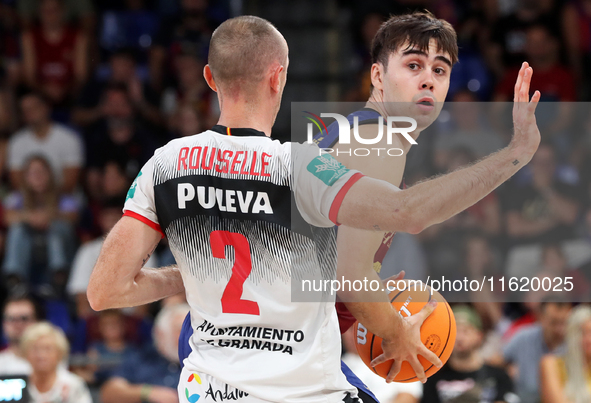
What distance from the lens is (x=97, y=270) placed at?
9.17 feet

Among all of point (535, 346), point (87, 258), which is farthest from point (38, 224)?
point (535, 346)

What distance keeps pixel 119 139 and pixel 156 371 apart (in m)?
3.35

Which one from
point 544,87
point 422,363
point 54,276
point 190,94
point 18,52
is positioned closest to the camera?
point 422,363

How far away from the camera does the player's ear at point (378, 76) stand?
11.6ft

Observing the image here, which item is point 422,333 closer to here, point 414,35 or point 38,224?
point 414,35

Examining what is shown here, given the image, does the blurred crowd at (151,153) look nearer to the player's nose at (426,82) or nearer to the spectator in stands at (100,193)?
the spectator in stands at (100,193)

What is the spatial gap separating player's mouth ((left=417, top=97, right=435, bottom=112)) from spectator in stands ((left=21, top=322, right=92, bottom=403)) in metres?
4.39

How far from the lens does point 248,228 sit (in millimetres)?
2697

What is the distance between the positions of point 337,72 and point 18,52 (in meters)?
4.43

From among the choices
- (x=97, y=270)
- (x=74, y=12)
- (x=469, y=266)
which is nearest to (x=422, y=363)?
(x=97, y=270)

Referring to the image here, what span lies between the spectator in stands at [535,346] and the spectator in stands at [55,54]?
21.7ft

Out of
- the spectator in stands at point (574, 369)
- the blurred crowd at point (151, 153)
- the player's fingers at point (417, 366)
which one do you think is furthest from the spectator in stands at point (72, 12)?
the player's fingers at point (417, 366)

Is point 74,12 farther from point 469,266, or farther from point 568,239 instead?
point 568,239

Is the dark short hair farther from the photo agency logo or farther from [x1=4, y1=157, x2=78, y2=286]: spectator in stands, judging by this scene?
[x1=4, y1=157, x2=78, y2=286]: spectator in stands
